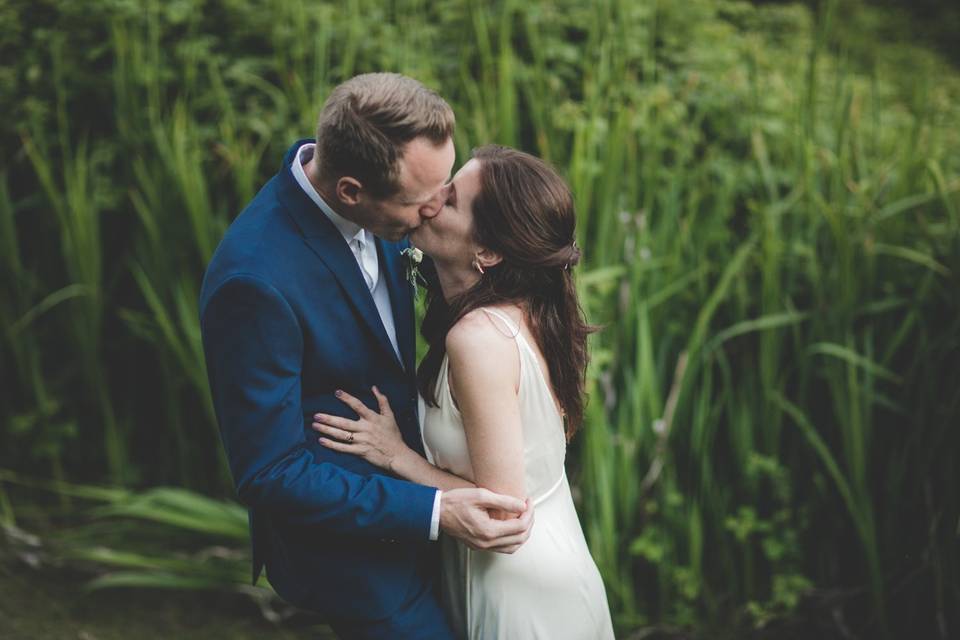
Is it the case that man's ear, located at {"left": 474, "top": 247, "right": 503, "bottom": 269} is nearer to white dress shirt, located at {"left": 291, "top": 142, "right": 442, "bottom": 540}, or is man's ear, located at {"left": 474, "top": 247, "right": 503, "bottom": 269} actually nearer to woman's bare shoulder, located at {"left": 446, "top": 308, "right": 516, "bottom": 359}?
woman's bare shoulder, located at {"left": 446, "top": 308, "right": 516, "bottom": 359}

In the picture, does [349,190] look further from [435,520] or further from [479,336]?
[435,520]

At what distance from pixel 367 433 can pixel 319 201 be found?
0.51 m

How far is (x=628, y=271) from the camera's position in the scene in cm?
298

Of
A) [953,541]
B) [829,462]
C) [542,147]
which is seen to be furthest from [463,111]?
[953,541]

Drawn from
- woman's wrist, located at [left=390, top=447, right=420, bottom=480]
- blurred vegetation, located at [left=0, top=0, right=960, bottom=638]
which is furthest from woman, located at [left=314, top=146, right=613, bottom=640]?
blurred vegetation, located at [left=0, top=0, right=960, bottom=638]

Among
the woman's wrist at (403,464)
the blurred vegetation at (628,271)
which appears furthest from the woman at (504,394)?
the blurred vegetation at (628,271)

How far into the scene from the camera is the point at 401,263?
2.04 metres

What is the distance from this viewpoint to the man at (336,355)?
165cm

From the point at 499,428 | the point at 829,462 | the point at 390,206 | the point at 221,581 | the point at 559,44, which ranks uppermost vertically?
the point at 559,44

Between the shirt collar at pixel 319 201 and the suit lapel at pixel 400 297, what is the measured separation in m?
0.12

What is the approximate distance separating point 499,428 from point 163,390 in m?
2.25

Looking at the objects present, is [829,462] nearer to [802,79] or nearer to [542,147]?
[542,147]

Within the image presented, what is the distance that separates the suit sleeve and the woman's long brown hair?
1.00 feet

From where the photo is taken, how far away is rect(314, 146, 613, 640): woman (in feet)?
5.91
